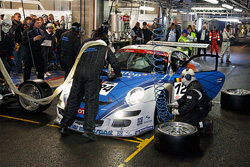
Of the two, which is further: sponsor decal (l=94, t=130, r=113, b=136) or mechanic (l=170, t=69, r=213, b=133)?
mechanic (l=170, t=69, r=213, b=133)

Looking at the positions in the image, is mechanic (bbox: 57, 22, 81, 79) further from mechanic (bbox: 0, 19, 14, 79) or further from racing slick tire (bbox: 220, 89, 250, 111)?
racing slick tire (bbox: 220, 89, 250, 111)

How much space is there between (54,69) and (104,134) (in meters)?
8.81

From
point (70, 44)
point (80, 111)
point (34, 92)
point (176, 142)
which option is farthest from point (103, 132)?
point (70, 44)

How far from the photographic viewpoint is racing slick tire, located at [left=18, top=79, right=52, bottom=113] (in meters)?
6.58

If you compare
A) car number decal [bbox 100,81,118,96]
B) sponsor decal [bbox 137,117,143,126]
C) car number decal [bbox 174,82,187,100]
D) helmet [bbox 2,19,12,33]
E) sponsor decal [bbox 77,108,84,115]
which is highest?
helmet [bbox 2,19,12,33]

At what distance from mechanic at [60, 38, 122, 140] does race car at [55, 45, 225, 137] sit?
175mm

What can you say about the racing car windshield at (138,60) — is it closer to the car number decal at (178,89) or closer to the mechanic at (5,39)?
the car number decal at (178,89)

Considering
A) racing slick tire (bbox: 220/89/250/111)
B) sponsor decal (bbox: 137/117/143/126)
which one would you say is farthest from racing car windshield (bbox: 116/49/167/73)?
racing slick tire (bbox: 220/89/250/111)

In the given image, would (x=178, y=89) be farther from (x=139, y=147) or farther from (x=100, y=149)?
(x=100, y=149)

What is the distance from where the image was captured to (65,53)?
8367 millimetres

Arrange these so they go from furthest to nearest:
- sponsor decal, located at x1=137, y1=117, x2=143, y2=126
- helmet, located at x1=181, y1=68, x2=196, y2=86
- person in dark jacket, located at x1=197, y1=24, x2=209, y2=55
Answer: person in dark jacket, located at x1=197, y1=24, x2=209, y2=55 → helmet, located at x1=181, y1=68, x2=196, y2=86 → sponsor decal, located at x1=137, y1=117, x2=143, y2=126

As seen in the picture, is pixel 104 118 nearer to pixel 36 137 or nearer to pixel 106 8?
pixel 36 137

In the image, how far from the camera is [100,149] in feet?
16.1

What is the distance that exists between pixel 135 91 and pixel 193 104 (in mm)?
1085
